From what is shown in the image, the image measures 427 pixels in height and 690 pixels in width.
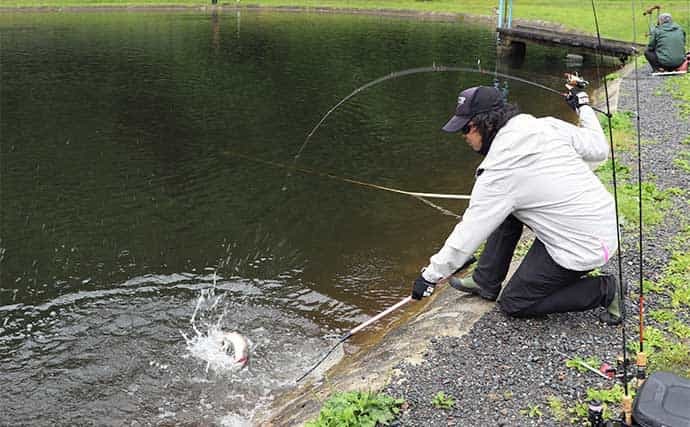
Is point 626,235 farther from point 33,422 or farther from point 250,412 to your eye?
point 33,422

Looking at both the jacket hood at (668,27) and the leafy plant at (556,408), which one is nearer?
the leafy plant at (556,408)

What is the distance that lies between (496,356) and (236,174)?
8393 mm

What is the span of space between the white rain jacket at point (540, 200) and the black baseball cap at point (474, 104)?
0.61 feet

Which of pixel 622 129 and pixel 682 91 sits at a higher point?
pixel 682 91

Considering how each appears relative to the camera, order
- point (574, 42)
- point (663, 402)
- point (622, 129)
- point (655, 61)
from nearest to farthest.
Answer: point (663, 402), point (622, 129), point (655, 61), point (574, 42)

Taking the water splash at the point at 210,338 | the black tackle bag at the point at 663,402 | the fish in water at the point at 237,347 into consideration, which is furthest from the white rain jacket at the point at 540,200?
the water splash at the point at 210,338

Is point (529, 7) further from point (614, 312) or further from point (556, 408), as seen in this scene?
point (556, 408)

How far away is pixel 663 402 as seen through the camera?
136 inches

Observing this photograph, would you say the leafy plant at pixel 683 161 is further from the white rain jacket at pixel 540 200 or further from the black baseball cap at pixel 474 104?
the black baseball cap at pixel 474 104

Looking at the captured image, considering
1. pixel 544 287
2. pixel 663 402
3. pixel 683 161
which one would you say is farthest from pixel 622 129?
pixel 663 402

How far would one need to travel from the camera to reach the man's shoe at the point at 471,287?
5801mm

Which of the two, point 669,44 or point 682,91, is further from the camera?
point 669,44

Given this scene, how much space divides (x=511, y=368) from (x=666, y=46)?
15360 millimetres

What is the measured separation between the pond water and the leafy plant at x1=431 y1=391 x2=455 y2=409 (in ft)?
6.38
